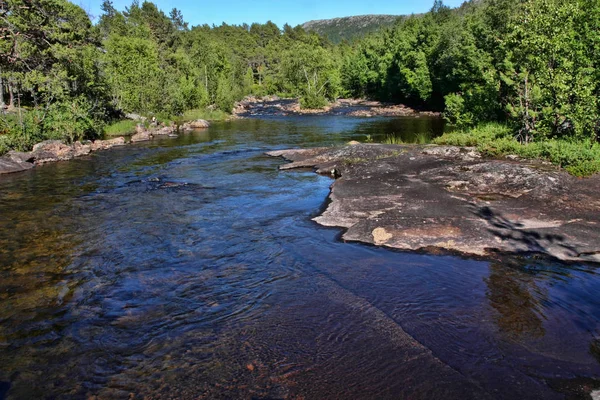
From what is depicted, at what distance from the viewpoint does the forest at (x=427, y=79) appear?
18.6 meters

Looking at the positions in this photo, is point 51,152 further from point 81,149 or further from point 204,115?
point 204,115

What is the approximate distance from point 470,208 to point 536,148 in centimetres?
785

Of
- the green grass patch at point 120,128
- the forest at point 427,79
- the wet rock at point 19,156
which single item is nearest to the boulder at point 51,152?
the wet rock at point 19,156

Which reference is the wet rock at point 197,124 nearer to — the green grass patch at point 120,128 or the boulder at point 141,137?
the green grass patch at point 120,128

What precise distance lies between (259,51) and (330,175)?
118m

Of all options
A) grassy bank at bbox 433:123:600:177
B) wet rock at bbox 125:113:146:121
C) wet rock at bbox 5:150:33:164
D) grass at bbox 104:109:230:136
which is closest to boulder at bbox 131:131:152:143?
grass at bbox 104:109:230:136

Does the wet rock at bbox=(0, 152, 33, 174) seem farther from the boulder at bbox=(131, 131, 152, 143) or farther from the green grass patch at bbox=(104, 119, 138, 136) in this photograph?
the green grass patch at bbox=(104, 119, 138, 136)

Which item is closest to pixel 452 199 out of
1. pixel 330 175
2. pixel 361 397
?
pixel 330 175

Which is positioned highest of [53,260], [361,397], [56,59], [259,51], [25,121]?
[259,51]

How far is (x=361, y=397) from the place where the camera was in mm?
6020

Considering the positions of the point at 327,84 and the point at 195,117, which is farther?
the point at 327,84

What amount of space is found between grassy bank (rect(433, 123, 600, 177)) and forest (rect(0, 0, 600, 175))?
57 mm

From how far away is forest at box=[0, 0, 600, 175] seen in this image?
18.6m

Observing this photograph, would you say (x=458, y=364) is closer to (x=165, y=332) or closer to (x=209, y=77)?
(x=165, y=332)
